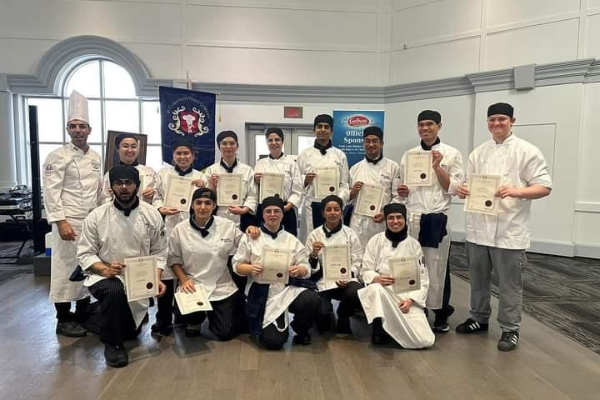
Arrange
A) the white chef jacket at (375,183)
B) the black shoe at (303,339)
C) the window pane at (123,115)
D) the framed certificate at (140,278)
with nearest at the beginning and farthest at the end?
the framed certificate at (140,278) < the black shoe at (303,339) < the white chef jacket at (375,183) < the window pane at (123,115)

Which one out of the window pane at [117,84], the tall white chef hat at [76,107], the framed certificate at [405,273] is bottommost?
the framed certificate at [405,273]

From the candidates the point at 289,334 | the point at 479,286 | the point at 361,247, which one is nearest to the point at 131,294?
the point at 289,334

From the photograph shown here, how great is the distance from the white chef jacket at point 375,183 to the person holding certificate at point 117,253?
1.72 meters

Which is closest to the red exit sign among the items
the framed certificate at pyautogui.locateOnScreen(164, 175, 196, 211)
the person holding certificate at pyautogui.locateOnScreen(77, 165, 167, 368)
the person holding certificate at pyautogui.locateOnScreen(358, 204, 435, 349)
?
the framed certificate at pyautogui.locateOnScreen(164, 175, 196, 211)

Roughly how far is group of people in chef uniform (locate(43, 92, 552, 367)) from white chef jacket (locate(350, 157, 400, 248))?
Result: 11 cm

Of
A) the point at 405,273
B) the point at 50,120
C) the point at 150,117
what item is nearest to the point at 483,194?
the point at 405,273

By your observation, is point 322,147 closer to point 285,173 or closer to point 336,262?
point 285,173

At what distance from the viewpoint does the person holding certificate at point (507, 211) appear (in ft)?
9.31

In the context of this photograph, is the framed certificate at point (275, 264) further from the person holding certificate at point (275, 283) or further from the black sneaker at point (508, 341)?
the black sneaker at point (508, 341)

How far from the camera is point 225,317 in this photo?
3094 millimetres

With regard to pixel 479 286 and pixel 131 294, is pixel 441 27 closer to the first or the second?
pixel 479 286

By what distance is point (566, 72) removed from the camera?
625 cm

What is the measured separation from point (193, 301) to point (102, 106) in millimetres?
6345

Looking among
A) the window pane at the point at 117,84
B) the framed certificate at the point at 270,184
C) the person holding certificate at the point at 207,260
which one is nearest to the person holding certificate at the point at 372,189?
the framed certificate at the point at 270,184
